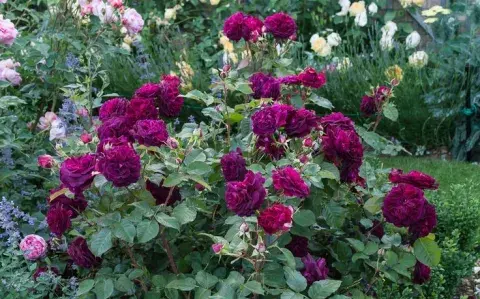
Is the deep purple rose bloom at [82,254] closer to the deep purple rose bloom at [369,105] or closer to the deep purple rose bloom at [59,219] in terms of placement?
the deep purple rose bloom at [59,219]

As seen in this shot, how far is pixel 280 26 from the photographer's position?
3.10 metres

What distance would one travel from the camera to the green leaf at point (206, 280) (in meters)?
2.43

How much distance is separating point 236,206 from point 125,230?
37 cm

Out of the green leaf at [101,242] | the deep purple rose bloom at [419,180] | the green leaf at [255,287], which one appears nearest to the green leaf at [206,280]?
the green leaf at [255,287]

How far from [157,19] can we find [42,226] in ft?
14.5

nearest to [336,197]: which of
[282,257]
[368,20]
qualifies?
[282,257]

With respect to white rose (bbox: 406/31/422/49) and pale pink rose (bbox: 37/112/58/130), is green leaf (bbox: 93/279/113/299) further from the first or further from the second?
white rose (bbox: 406/31/422/49)

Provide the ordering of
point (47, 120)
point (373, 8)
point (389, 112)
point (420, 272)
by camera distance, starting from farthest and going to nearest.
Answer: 1. point (373, 8)
2. point (47, 120)
3. point (389, 112)
4. point (420, 272)

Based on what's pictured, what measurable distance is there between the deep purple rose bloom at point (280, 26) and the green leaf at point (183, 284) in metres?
1.11

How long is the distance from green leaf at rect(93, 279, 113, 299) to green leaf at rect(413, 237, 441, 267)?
0.97 m

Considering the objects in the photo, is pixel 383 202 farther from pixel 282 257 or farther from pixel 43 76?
pixel 43 76

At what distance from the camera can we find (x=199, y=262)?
2643 millimetres

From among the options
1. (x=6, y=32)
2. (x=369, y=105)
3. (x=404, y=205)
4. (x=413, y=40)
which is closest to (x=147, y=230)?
(x=404, y=205)

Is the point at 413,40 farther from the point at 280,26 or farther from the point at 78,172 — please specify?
the point at 78,172
